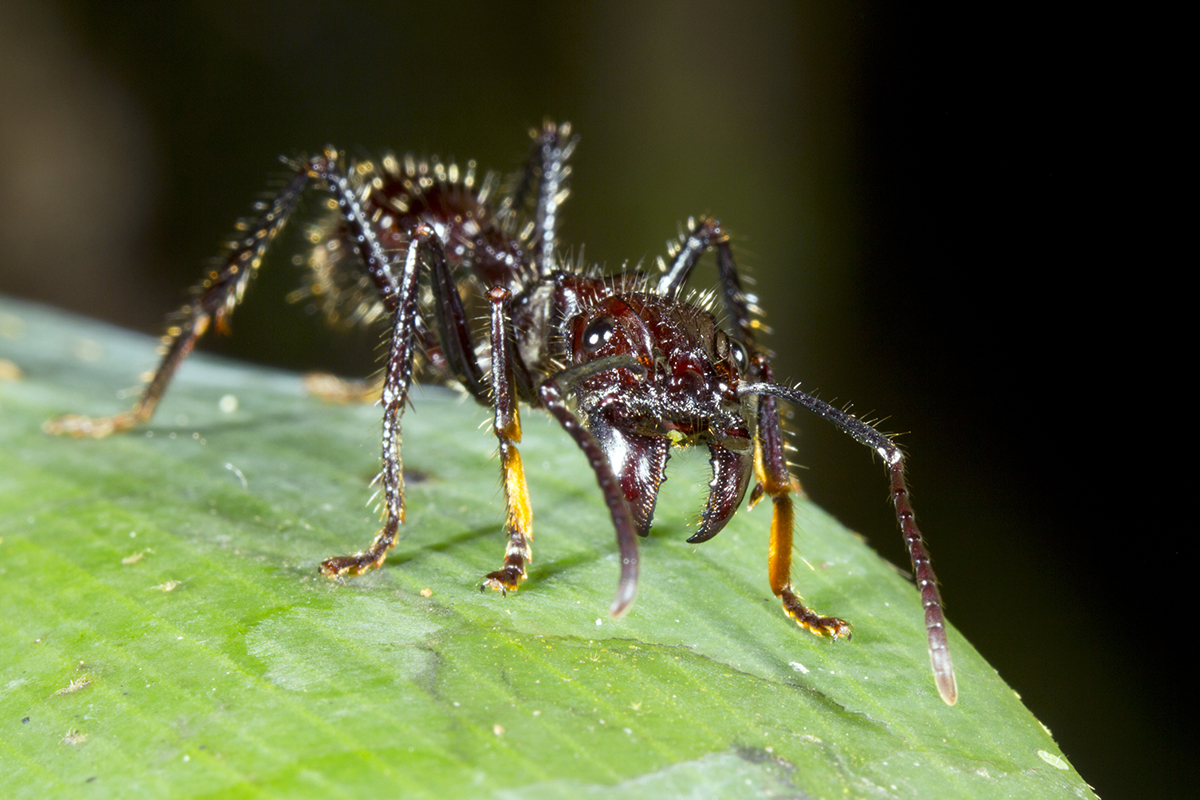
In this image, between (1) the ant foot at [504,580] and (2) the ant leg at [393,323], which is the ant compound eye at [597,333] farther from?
(1) the ant foot at [504,580]

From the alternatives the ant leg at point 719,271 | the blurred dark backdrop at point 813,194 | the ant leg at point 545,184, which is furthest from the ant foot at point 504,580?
the ant leg at point 545,184

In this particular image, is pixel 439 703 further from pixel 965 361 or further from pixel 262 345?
pixel 262 345

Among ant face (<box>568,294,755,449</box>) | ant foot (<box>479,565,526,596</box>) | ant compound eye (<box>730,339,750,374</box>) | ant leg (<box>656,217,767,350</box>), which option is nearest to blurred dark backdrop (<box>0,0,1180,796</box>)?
ant compound eye (<box>730,339,750,374</box>)

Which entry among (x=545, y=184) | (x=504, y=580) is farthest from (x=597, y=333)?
(x=545, y=184)

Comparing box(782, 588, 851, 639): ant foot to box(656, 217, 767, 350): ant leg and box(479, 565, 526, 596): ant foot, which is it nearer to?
box(479, 565, 526, 596): ant foot

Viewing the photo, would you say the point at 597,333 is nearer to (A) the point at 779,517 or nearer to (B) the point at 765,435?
(B) the point at 765,435

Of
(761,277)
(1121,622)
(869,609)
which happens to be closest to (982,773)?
(869,609)
